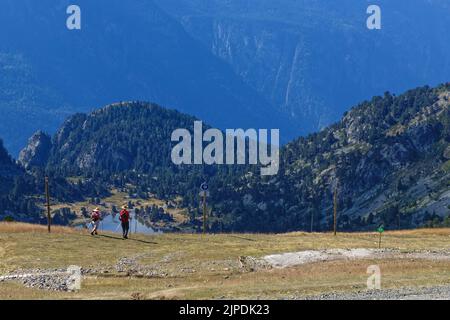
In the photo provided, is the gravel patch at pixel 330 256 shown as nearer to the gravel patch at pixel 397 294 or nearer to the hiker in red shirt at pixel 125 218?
the hiker in red shirt at pixel 125 218

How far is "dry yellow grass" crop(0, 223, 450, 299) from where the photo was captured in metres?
52.0

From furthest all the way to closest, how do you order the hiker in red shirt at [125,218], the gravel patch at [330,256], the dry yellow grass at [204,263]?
the hiker in red shirt at [125,218] < the gravel patch at [330,256] < the dry yellow grass at [204,263]

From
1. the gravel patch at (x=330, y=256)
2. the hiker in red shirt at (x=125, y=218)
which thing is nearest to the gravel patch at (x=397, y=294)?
the gravel patch at (x=330, y=256)

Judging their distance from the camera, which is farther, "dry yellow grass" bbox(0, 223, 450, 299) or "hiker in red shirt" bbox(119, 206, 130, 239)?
"hiker in red shirt" bbox(119, 206, 130, 239)

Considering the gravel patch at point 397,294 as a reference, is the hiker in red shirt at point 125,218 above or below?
above

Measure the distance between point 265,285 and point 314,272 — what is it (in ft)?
24.1

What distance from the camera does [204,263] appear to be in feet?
219

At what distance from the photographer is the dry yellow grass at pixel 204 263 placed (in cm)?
5197

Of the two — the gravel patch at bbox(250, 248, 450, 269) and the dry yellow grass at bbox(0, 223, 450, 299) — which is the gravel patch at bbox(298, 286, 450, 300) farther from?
the gravel patch at bbox(250, 248, 450, 269)

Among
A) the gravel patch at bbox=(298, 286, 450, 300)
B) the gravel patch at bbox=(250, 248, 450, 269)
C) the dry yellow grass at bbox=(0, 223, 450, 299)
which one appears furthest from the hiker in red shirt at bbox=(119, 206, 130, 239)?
the gravel patch at bbox=(298, 286, 450, 300)

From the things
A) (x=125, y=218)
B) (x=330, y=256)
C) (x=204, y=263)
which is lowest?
(x=204, y=263)

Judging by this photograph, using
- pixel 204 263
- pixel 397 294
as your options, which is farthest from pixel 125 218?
pixel 397 294

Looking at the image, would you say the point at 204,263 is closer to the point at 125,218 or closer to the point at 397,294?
the point at 125,218
